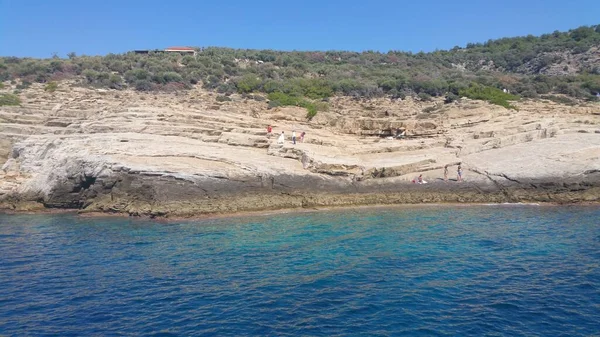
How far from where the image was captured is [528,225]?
2183cm

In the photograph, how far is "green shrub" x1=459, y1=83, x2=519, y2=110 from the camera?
145 ft

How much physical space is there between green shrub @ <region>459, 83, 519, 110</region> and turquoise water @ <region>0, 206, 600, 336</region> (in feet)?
72.9

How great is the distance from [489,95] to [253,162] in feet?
98.5

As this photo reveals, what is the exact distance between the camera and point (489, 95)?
47.3m

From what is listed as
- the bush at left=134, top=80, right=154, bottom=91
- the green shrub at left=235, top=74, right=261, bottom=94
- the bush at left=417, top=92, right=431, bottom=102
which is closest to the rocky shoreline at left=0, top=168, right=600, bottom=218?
the bush at left=417, top=92, right=431, bottom=102

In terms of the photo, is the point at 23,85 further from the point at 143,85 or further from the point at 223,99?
the point at 223,99

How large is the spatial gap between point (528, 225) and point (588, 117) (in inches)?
672

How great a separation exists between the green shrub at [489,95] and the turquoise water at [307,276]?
2223 cm

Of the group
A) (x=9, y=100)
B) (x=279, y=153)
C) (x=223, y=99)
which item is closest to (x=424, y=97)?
(x=223, y=99)

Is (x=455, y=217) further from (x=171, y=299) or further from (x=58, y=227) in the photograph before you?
(x=58, y=227)

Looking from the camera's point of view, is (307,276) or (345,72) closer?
(307,276)

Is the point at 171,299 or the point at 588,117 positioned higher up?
the point at 588,117

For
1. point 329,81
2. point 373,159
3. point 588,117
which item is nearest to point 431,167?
point 373,159

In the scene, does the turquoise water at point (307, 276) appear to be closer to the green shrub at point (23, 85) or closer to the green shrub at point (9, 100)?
the green shrub at point (9, 100)
